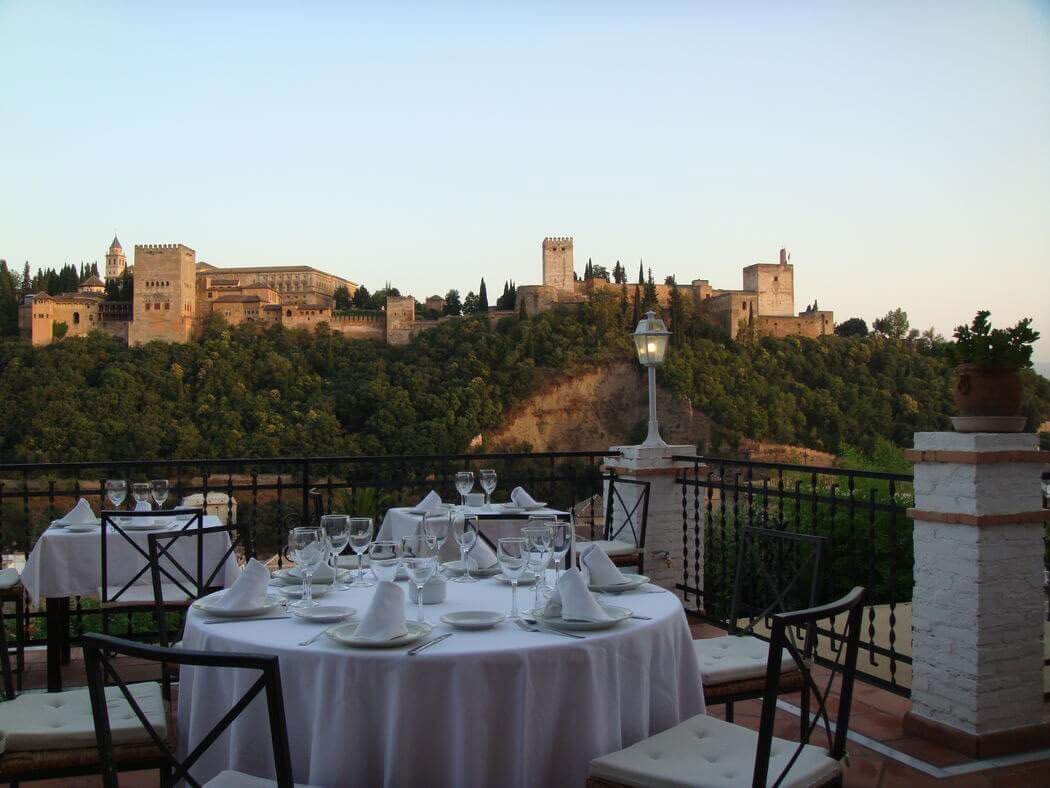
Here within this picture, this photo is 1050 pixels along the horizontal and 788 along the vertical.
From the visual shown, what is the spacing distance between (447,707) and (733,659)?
117 cm

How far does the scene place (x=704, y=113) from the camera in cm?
1259

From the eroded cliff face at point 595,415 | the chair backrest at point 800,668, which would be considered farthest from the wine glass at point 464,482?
the eroded cliff face at point 595,415

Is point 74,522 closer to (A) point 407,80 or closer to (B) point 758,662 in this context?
(B) point 758,662

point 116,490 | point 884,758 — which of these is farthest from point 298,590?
point 116,490

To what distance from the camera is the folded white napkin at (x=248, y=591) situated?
1.99m

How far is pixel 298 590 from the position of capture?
7.48 ft

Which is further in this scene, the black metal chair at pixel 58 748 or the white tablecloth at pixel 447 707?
the black metal chair at pixel 58 748

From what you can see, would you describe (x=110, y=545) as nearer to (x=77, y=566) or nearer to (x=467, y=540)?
(x=77, y=566)

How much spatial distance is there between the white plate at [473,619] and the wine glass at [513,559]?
6 cm

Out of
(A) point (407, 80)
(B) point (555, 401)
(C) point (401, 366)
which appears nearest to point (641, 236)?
(B) point (555, 401)

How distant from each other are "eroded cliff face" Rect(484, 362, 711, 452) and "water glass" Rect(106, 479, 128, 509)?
3659 centimetres

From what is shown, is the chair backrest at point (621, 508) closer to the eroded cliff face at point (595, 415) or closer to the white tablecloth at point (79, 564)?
the white tablecloth at point (79, 564)

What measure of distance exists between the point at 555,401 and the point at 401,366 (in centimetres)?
920

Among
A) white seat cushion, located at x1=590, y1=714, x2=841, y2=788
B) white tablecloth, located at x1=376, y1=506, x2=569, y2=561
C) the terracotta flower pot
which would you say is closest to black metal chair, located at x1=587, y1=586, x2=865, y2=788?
white seat cushion, located at x1=590, y1=714, x2=841, y2=788
